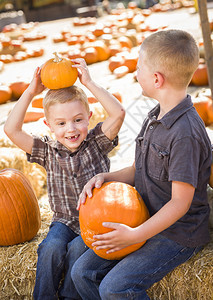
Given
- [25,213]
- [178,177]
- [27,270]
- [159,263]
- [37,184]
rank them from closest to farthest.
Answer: [178,177], [159,263], [27,270], [25,213], [37,184]

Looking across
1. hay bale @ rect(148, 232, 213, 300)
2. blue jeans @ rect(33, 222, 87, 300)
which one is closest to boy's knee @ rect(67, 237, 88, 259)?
blue jeans @ rect(33, 222, 87, 300)

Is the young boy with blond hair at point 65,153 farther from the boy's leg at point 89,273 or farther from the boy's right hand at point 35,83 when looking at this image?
the boy's leg at point 89,273

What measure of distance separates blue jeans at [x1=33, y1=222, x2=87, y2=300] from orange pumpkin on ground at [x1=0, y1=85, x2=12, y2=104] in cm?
596

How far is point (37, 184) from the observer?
4.44 meters

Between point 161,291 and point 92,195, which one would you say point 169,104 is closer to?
point 92,195

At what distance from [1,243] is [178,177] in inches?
59.7

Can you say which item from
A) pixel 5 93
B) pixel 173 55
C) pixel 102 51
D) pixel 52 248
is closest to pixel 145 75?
pixel 173 55

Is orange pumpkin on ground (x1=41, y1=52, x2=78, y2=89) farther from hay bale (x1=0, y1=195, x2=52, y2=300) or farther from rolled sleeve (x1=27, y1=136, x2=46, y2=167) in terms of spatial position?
hay bale (x1=0, y1=195, x2=52, y2=300)

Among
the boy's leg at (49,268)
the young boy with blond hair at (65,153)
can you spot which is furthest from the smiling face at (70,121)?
the boy's leg at (49,268)

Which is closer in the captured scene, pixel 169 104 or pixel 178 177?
pixel 178 177

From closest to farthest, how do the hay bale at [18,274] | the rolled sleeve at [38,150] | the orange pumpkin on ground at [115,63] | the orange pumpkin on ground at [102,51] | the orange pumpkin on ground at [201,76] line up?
the hay bale at [18,274]
the rolled sleeve at [38,150]
the orange pumpkin on ground at [201,76]
the orange pumpkin on ground at [115,63]
the orange pumpkin on ground at [102,51]

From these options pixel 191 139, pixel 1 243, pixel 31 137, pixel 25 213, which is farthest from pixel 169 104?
pixel 1 243

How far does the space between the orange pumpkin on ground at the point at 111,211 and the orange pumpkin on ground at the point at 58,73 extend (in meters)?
0.76

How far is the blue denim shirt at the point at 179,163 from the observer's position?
208 cm
